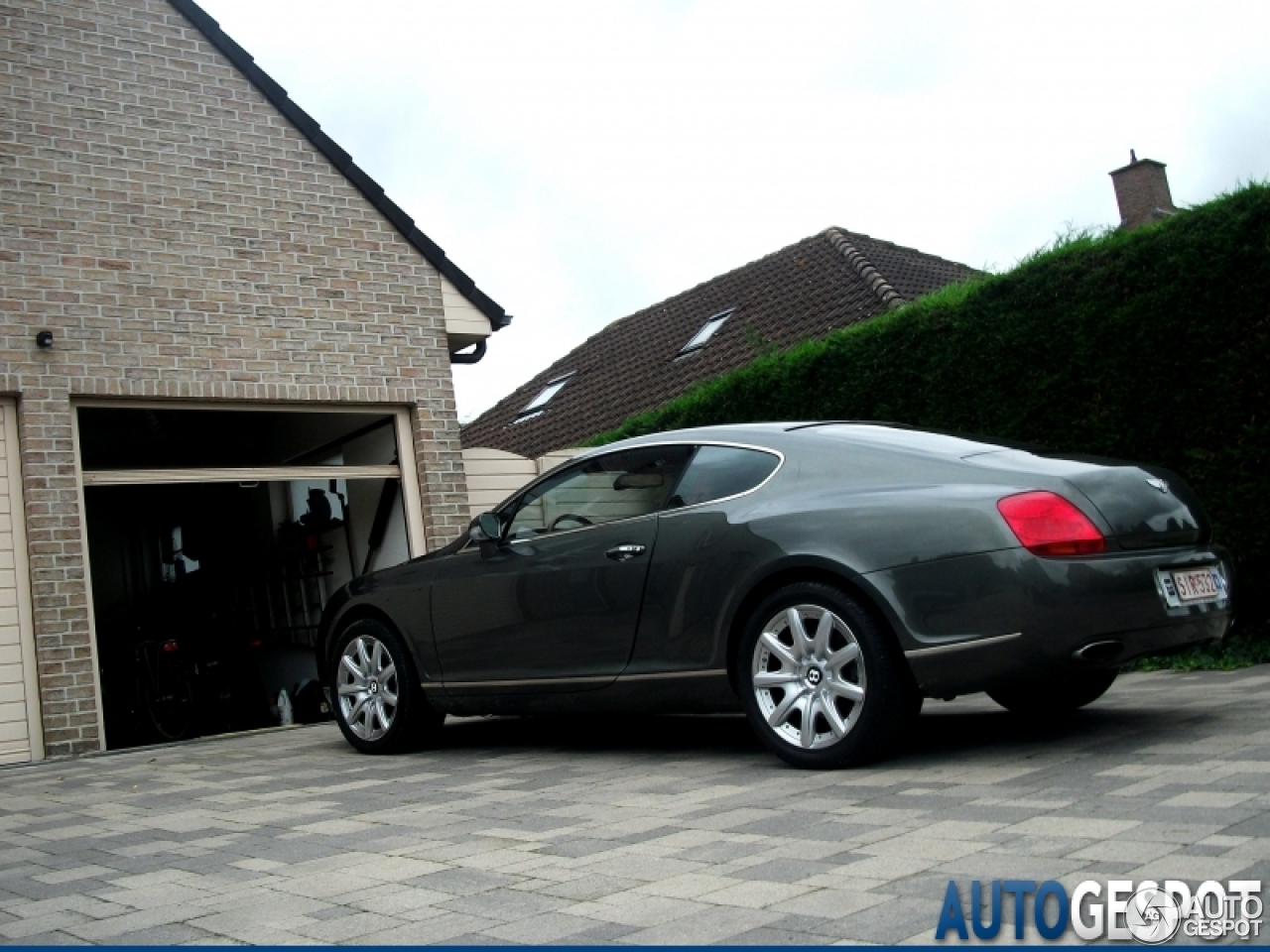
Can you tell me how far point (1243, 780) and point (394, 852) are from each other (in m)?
2.66

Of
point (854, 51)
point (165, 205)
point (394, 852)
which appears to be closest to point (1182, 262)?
point (854, 51)

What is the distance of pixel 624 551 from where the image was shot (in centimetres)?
568

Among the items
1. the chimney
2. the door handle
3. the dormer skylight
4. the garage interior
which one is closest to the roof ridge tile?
the chimney

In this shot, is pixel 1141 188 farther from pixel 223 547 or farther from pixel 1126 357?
pixel 223 547

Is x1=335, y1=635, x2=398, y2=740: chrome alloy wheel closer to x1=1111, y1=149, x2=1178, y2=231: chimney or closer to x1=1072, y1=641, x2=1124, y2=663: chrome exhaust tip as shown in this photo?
x1=1072, y1=641, x2=1124, y2=663: chrome exhaust tip

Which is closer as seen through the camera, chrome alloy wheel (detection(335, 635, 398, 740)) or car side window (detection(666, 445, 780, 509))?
car side window (detection(666, 445, 780, 509))

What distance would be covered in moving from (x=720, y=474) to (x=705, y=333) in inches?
650

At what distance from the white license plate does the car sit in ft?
0.04

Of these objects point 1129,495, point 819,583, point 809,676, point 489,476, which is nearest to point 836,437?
point 819,583

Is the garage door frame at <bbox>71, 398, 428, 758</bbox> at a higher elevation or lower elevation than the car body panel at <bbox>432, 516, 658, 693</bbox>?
higher

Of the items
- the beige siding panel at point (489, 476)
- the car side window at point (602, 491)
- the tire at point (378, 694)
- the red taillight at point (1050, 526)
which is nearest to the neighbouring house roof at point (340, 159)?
the beige siding panel at point (489, 476)

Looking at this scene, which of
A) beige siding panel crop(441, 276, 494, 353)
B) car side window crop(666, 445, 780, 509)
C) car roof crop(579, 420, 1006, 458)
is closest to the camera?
car roof crop(579, 420, 1006, 458)

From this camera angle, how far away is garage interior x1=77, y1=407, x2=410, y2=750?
10.3m

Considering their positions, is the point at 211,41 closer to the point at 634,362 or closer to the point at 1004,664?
the point at 1004,664
